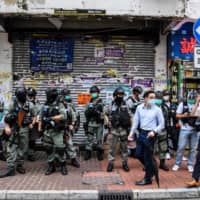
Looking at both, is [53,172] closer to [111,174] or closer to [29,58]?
[111,174]

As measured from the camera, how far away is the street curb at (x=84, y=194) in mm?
6547

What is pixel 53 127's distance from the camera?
805cm

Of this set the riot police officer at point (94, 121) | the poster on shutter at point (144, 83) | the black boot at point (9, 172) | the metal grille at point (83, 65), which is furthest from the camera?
the poster on shutter at point (144, 83)

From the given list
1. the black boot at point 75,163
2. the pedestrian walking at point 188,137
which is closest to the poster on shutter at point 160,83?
the pedestrian walking at point 188,137

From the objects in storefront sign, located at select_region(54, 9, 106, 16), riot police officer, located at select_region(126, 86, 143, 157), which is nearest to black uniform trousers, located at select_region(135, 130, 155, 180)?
riot police officer, located at select_region(126, 86, 143, 157)

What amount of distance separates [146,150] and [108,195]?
1147 millimetres

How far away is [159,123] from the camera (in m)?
7.44

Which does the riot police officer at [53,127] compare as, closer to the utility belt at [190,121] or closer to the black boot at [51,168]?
the black boot at [51,168]

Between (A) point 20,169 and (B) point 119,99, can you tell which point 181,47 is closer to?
(B) point 119,99

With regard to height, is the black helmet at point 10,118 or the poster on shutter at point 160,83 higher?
the poster on shutter at point 160,83

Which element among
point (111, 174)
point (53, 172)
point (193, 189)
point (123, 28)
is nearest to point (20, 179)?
point (53, 172)

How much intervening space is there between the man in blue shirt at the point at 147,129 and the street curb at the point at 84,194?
574 millimetres

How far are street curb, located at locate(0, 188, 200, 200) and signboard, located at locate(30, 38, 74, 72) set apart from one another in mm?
5109

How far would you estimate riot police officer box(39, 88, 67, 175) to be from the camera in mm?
8008
